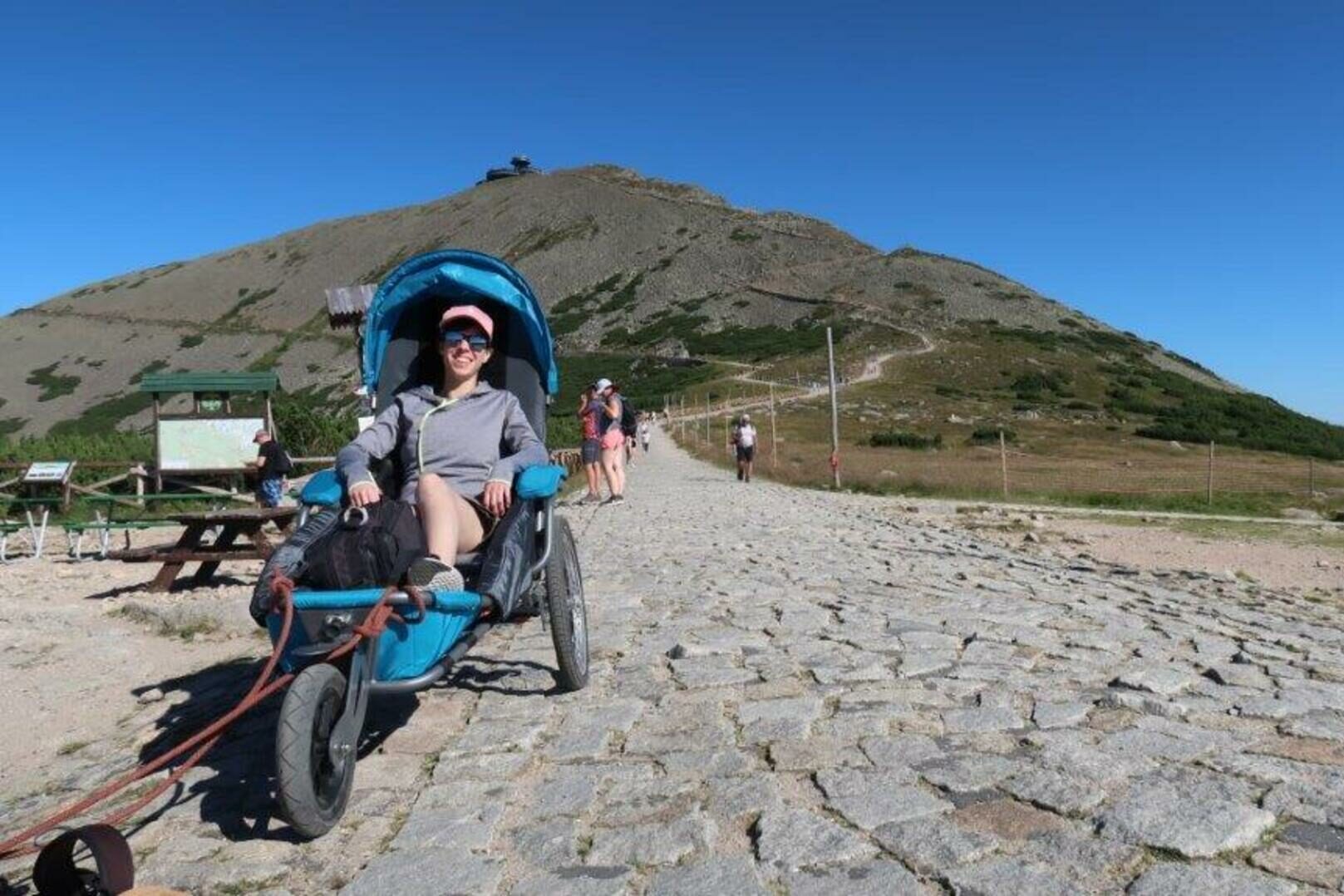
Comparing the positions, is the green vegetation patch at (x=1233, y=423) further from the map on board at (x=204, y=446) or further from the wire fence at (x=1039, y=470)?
the map on board at (x=204, y=446)

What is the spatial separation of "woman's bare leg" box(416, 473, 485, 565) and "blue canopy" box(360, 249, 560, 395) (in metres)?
1.52

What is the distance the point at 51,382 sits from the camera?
9119 centimetres

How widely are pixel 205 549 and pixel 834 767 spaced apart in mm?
8399

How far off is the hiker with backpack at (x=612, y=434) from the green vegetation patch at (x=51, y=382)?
87.8 m

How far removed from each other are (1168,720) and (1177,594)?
14.6 ft

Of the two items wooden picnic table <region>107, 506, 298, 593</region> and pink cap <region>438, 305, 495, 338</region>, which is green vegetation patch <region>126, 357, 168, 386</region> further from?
pink cap <region>438, 305, 495, 338</region>

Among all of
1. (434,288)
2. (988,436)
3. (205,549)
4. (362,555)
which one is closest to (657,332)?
(988,436)

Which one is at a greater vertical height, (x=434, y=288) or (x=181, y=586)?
(x=434, y=288)

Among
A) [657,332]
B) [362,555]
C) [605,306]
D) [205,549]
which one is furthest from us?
[605,306]

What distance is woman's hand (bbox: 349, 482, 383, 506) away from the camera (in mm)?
4090

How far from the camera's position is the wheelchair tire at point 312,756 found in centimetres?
295

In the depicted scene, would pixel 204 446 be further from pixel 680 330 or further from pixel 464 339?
pixel 680 330

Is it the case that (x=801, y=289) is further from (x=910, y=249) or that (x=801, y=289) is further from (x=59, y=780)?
(x=59, y=780)

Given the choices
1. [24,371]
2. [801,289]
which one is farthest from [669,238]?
[24,371]
